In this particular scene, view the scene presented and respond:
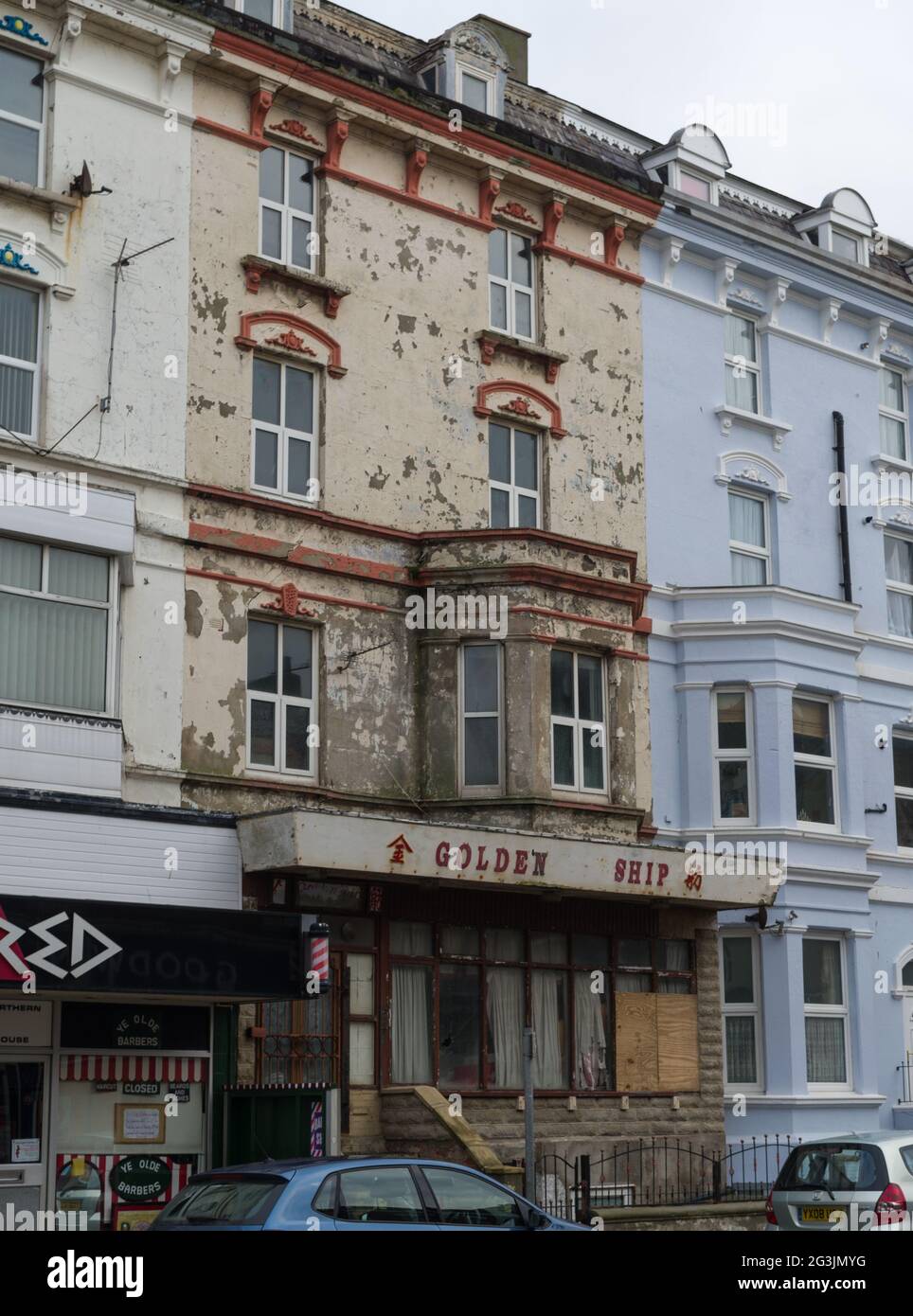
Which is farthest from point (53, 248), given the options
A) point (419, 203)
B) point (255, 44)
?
point (419, 203)

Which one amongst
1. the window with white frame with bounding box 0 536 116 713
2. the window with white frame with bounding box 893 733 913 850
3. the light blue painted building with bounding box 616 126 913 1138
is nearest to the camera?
the window with white frame with bounding box 0 536 116 713

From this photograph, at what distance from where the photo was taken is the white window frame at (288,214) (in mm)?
23125

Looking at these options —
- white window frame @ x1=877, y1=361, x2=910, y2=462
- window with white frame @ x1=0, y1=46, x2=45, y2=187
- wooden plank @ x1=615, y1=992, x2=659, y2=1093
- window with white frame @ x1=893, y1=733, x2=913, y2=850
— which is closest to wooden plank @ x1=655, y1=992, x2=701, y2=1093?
wooden plank @ x1=615, y1=992, x2=659, y2=1093

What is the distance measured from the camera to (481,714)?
23172 mm

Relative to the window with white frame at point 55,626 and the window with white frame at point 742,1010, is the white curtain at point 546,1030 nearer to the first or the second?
the window with white frame at point 742,1010

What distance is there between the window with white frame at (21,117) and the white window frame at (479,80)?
693 centimetres

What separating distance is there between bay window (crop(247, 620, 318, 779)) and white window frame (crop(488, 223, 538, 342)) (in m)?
6.17

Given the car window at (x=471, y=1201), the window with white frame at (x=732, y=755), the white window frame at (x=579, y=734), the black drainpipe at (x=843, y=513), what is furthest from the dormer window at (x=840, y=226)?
the car window at (x=471, y=1201)

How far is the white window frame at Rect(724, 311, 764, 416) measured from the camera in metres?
28.9

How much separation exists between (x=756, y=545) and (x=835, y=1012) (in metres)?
7.58

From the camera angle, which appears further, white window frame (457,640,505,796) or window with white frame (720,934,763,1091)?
window with white frame (720,934,763,1091)

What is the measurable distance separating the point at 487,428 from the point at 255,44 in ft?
19.9

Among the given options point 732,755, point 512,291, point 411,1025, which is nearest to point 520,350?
point 512,291

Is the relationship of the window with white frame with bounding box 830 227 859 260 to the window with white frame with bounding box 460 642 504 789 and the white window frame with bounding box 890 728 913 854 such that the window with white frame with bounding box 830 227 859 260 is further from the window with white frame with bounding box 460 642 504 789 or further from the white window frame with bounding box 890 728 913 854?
the window with white frame with bounding box 460 642 504 789
